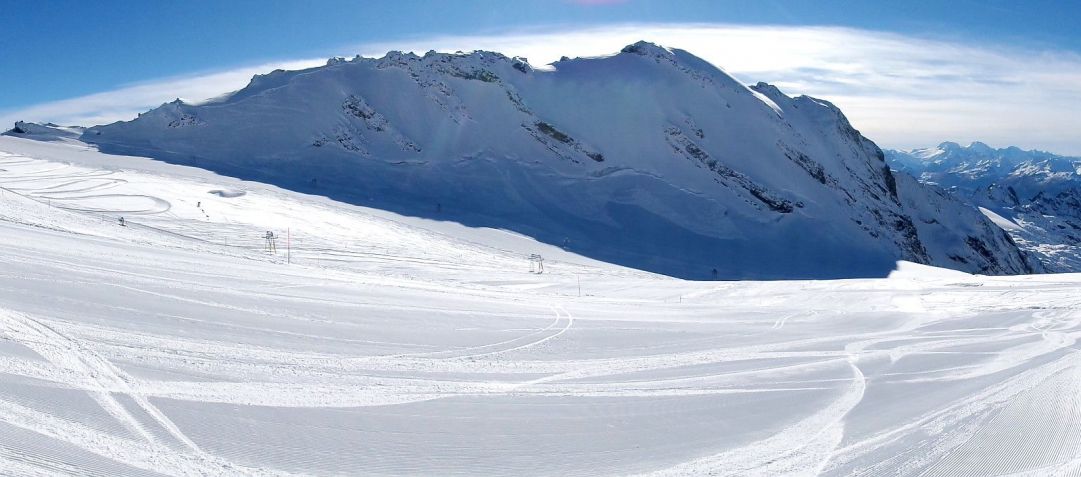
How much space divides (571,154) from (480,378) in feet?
176

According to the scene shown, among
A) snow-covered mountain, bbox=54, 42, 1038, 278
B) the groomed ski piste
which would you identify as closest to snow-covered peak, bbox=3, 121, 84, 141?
snow-covered mountain, bbox=54, 42, 1038, 278

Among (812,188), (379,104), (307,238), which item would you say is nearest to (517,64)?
(379,104)

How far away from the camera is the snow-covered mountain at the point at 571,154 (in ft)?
165

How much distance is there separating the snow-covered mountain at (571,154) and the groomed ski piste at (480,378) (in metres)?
30.2

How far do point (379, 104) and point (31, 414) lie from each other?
192ft

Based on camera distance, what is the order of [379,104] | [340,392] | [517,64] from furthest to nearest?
[517,64], [379,104], [340,392]

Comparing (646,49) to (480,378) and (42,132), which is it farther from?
(480,378)

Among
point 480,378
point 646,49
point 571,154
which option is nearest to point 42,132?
point 571,154

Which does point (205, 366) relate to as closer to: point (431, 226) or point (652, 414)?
point (652, 414)

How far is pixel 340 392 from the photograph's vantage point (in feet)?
22.7

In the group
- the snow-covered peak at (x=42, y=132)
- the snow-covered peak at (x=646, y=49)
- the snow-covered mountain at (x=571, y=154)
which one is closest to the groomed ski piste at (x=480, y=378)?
the snow-covered mountain at (x=571, y=154)

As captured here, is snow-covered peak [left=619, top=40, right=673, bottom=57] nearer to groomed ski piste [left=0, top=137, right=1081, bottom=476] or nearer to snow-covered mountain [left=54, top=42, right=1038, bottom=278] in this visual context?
snow-covered mountain [left=54, top=42, right=1038, bottom=278]

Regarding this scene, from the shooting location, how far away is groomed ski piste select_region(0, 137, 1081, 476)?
5.54m

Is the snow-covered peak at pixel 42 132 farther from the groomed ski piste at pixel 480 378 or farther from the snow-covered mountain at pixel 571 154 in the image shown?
Answer: the groomed ski piste at pixel 480 378
